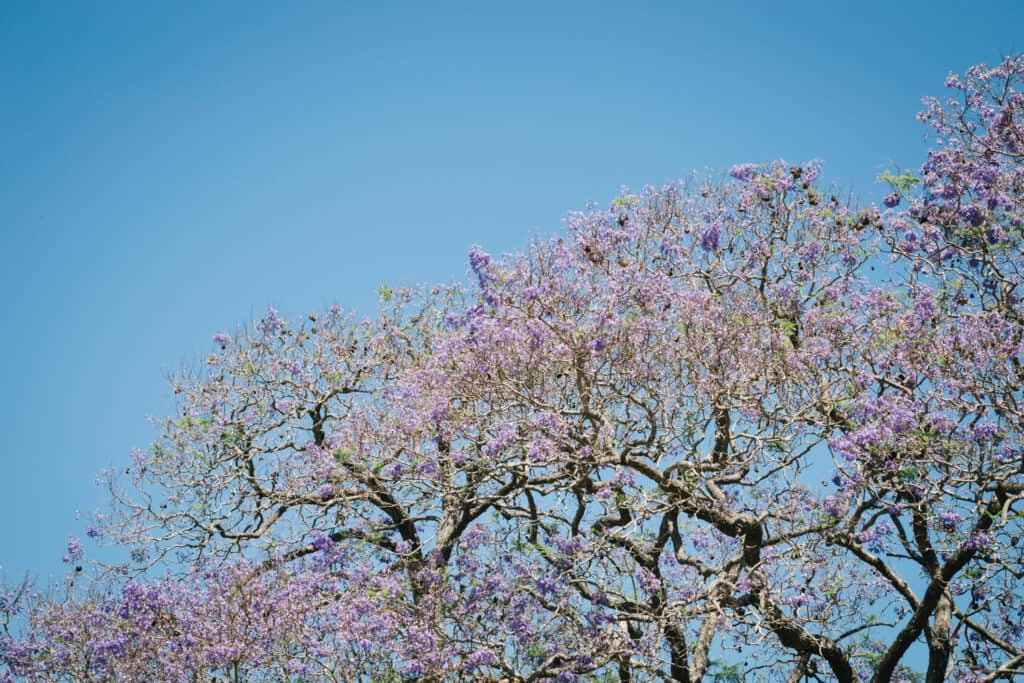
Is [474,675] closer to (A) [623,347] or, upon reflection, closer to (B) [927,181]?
(A) [623,347]

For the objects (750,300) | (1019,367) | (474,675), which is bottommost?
(474,675)

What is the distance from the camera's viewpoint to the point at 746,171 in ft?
41.6

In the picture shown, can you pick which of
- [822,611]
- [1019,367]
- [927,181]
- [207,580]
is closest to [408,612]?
[207,580]

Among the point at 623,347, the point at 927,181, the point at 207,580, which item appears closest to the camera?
the point at 623,347

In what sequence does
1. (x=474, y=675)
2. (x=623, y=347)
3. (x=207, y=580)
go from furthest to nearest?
(x=207, y=580) < (x=623, y=347) < (x=474, y=675)

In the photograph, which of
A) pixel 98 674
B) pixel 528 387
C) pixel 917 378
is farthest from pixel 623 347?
pixel 98 674

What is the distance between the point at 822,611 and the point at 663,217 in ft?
16.2

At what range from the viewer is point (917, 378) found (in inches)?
422

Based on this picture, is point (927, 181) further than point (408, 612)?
Yes

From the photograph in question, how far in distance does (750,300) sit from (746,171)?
1796 millimetres

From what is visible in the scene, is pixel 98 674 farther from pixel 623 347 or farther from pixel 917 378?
pixel 917 378

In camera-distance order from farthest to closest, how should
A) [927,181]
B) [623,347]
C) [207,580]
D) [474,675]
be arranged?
[927,181]
[207,580]
[623,347]
[474,675]

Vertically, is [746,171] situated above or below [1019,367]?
above

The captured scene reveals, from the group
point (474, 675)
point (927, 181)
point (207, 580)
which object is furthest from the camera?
point (927, 181)
